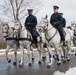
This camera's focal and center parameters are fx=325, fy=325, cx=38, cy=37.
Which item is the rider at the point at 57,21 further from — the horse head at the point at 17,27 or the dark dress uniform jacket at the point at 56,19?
the horse head at the point at 17,27

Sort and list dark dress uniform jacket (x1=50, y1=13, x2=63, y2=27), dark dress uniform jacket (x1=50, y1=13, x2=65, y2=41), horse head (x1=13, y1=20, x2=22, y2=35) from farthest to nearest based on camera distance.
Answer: dark dress uniform jacket (x1=50, y1=13, x2=63, y2=27) → dark dress uniform jacket (x1=50, y1=13, x2=65, y2=41) → horse head (x1=13, y1=20, x2=22, y2=35)

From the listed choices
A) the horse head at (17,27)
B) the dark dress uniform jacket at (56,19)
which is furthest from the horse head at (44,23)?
the horse head at (17,27)

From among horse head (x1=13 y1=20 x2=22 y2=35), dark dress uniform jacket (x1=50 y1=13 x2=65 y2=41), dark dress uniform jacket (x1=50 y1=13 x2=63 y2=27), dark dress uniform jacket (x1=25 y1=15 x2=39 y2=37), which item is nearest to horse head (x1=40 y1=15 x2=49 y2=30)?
dark dress uniform jacket (x1=50 y1=13 x2=65 y2=41)

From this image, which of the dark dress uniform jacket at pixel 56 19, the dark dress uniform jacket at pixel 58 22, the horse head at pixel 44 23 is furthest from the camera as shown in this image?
the dark dress uniform jacket at pixel 56 19

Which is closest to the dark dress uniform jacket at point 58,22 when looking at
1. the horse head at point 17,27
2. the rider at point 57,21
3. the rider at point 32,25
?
the rider at point 57,21

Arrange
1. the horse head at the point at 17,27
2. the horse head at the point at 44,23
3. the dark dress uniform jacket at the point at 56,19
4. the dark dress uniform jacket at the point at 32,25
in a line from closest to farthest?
1. the horse head at the point at 44,23
2. the horse head at the point at 17,27
3. the dark dress uniform jacket at the point at 56,19
4. the dark dress uniform jacket at the point at 32,25

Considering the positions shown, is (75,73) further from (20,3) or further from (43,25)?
(20,3)

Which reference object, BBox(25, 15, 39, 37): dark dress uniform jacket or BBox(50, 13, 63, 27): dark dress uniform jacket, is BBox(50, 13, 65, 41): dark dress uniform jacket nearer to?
BBox(50, 13, 63, 27): dark dress uniform jacket

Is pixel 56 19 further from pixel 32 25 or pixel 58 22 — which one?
pixel 32 25

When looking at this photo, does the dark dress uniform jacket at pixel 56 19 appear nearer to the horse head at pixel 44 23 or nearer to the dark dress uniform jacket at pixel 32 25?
the dark dress uniform jacket at pixel 32 25

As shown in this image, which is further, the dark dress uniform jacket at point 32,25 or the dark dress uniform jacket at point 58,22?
the dark dress uniform jacket at point 32,25

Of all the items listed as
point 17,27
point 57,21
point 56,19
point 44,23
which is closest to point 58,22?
point 57,21

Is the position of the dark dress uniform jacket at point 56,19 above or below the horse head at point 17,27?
above

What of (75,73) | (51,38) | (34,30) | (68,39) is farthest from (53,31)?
(75,73)
